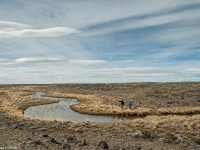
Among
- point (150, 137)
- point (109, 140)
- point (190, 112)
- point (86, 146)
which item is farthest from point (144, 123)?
point (190, 112)

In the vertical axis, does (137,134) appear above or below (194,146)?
above

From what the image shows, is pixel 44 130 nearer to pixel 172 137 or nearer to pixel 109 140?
pixel 109 140

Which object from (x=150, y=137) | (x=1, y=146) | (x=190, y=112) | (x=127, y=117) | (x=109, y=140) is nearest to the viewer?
(x=1, y=146)

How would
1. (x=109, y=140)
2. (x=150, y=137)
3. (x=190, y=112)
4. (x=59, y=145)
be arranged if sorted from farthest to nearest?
(x=190, y=112) → (x=150, y=137) → (x=109, y=140) → (x=59, y=145)

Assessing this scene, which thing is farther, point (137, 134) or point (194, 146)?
point (137, 134)

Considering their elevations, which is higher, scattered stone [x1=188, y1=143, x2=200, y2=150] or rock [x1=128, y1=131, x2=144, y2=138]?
rock [x1=128, y1=131, x2=144, y2=138]

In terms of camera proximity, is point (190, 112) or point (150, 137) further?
point (190, 112)

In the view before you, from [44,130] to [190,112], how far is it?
29711 millimetres

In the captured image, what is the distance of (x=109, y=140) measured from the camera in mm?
21625

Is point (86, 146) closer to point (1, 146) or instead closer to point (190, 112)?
point (1, 146)

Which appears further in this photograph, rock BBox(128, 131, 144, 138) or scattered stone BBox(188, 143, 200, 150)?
rock BBox(128, 131, 144, 138)

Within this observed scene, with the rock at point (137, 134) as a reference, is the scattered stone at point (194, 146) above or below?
below

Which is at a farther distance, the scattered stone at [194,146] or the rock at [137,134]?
A: the rock at [137,134]

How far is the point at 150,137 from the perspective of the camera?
2336 centimetres
